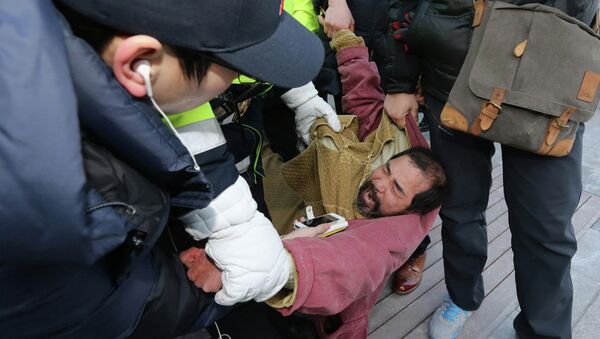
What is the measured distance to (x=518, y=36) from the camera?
4.35 ft

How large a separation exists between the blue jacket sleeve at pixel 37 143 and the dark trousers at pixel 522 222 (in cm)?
146

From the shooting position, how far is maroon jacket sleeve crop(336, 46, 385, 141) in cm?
201

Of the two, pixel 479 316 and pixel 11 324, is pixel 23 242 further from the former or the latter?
pixel 479 316

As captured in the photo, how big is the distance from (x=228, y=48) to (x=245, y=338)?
1.09 metres

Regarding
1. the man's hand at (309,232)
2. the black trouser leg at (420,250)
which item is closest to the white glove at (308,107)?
the man's hand at (309,232)

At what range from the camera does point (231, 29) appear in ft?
A: 2.16

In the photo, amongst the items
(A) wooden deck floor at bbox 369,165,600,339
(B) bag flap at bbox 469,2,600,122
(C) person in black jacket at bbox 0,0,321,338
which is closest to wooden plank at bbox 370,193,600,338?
(A) wooden deck floor at bbox 369,165,600,339

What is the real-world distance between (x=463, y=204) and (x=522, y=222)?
253mm

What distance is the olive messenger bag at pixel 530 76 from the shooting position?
1279mm

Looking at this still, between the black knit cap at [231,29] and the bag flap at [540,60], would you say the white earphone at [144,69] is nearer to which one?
the black knit cap at [231,29]

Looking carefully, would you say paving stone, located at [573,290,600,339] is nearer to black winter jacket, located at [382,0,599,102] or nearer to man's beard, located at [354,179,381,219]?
man's beard, located at [354,179,381,219]

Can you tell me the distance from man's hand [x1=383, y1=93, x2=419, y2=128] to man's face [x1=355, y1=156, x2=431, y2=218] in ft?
0.63

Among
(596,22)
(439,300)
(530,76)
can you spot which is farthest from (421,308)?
(596,22)

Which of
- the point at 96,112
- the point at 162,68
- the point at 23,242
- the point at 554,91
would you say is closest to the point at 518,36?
the point at 554,91
